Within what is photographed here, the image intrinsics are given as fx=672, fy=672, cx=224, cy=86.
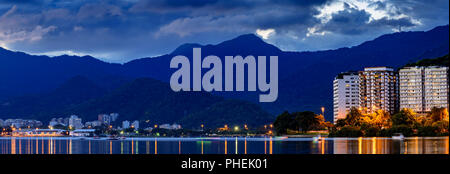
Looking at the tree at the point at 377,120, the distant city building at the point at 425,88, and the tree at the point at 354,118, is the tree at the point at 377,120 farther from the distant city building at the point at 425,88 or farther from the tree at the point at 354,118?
the distant city building at the point at 425,88

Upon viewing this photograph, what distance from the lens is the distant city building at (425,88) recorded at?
18350cm

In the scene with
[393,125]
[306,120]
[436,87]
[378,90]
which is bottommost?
[393,125]

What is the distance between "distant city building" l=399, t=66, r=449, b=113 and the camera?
184 meters

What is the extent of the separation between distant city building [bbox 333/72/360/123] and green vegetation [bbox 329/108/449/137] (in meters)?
37.3

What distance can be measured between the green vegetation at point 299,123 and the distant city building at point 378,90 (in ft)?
119

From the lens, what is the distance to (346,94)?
19350cm

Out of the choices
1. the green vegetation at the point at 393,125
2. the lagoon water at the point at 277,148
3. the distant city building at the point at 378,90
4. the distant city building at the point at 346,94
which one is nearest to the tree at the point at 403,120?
the green vegetation at the point at 393,125

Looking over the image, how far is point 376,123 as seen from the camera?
143750mm

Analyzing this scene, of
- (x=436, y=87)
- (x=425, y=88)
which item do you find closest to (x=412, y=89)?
(x=425, y=88)

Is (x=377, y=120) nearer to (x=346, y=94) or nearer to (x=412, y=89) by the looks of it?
(x=412, y=89)

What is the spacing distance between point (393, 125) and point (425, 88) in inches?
2274

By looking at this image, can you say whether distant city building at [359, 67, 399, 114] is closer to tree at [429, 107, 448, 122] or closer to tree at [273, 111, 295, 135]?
tree at [273, 111, 295, 135]
